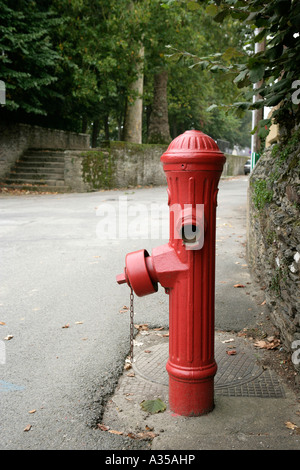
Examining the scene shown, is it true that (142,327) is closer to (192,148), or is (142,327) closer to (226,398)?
(226,398)

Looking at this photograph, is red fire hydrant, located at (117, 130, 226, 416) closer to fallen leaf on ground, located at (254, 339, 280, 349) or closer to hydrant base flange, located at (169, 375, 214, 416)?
hydrant base flange, located at (169, 375, 214, 416)

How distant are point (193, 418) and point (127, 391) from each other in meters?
0.54

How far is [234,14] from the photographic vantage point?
2.99m

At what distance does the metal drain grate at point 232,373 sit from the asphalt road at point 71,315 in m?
0.23

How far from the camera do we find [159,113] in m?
24.7

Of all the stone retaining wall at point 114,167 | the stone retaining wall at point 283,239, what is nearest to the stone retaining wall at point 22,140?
the stone retaining wall at point 114,167

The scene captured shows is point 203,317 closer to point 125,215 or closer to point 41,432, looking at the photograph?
point 41,432

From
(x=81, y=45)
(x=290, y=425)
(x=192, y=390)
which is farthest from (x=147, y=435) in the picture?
(x=81, y=45)

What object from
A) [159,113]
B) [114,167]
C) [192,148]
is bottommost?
[192,148]

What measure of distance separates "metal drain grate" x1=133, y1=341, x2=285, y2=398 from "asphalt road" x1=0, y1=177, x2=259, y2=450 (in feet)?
0.77

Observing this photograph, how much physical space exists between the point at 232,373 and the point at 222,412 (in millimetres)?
572

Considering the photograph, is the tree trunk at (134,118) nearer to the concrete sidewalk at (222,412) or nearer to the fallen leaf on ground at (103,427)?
the concrete sidewalk at (222,412)

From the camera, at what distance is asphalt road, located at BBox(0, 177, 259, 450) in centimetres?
280

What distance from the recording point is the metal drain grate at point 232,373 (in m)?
3.15
